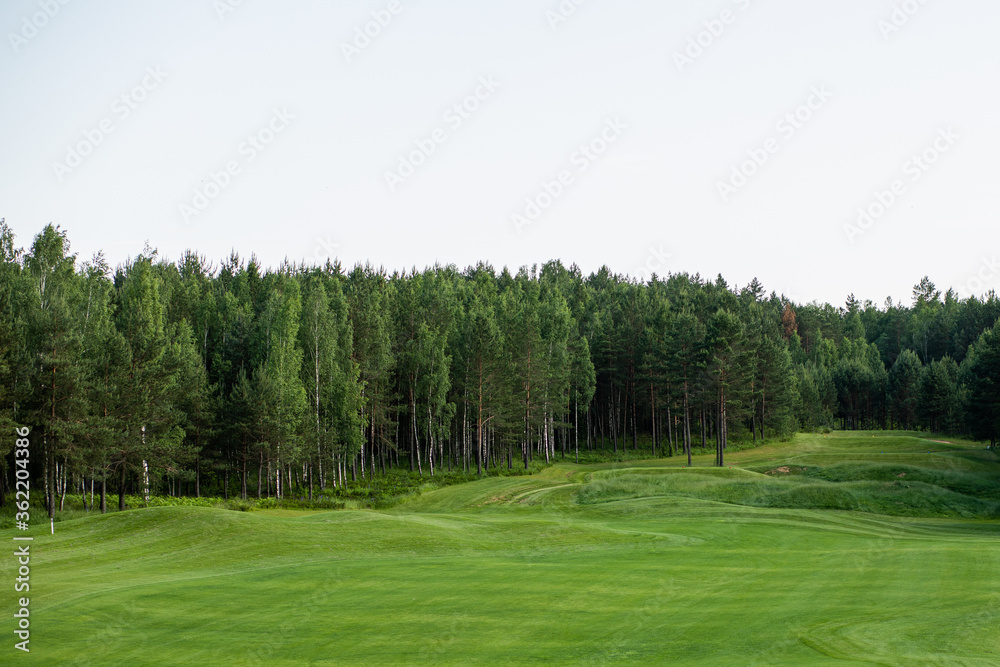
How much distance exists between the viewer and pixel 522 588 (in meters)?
20.6

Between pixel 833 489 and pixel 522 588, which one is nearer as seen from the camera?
pixel 522 588

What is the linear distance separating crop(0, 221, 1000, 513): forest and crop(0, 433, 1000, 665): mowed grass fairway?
1438 cm

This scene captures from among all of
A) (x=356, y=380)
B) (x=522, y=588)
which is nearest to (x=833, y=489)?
(x=522, y=588)

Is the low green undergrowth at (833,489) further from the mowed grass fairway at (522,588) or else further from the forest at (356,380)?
the forest at (356,380)

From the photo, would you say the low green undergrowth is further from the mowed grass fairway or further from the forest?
the forest

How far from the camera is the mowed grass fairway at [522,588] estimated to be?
15.5 m

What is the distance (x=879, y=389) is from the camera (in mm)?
112562

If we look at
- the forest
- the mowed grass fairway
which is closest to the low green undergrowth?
the mowed grass fairway

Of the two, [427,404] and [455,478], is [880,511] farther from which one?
[427,404]

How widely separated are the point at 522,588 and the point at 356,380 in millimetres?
47900

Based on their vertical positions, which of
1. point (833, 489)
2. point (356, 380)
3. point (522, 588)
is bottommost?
point (833, 489)

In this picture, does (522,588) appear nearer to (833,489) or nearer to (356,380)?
(833,489)

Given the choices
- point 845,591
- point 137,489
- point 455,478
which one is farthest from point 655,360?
point 845,591

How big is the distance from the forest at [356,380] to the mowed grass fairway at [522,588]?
14.4 meters
